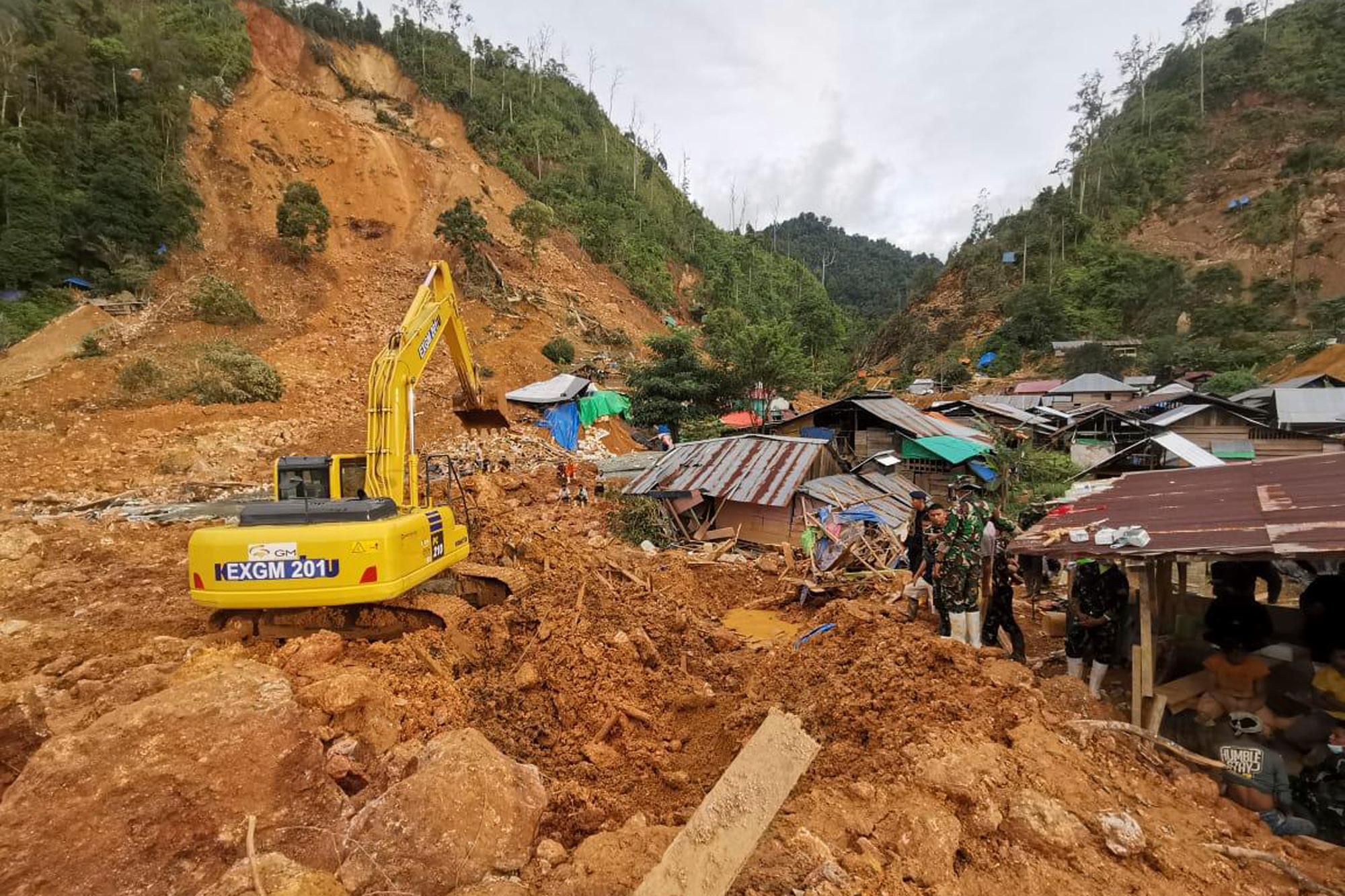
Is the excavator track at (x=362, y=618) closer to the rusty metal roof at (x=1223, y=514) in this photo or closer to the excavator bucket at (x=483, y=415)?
the excavator bucket at (x=483, y=415)

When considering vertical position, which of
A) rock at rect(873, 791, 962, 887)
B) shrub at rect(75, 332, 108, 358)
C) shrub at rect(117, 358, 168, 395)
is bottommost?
rock at rect(873, 791, 962, 887)

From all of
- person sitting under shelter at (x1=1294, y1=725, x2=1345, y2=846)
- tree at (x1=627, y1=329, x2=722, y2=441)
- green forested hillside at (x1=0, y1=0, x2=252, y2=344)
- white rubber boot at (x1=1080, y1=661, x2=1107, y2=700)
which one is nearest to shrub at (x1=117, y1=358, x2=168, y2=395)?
green forested hillside at (x1=0, y1=0, x2=252, y2=344)

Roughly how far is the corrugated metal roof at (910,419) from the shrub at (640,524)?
993 centimetres

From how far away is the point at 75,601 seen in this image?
7168 millimetres

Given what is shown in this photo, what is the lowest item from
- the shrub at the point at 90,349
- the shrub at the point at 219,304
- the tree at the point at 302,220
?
the shrub at the point at 90,349

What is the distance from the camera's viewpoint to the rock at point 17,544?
865 centimetres

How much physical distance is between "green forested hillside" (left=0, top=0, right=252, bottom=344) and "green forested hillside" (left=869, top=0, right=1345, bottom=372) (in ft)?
171

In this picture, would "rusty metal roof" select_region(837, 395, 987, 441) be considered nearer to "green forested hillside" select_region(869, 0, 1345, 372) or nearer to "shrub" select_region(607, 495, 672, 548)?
"shrub" select_region(607, 495, 672, 548)

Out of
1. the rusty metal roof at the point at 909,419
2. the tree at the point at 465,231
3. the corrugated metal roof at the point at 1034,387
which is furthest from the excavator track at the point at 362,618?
the corrugated metal roof at the point at 1034,387

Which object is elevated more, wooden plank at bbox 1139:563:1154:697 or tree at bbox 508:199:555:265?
tree at bbox 508:199:555:265

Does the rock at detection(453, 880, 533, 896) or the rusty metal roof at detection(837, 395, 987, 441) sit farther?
the rusty metal roof at detection(837, 395, 987, 441)

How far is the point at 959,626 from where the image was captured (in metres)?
5.69

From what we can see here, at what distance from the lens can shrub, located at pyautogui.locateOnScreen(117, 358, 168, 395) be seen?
55.5ft

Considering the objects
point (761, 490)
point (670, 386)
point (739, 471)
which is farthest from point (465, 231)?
point (761, 490)
